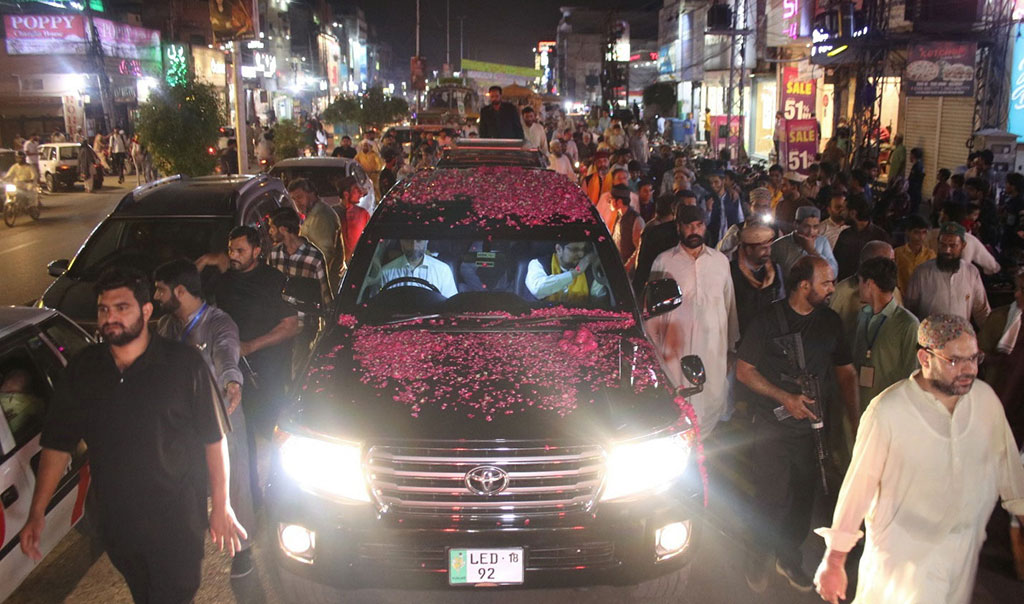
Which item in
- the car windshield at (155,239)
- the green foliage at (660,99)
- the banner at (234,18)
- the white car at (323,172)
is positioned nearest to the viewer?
the car windshield at (155,239)

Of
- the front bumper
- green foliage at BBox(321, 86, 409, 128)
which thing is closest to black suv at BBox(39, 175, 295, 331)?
the front bumper

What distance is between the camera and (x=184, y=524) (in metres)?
3.52

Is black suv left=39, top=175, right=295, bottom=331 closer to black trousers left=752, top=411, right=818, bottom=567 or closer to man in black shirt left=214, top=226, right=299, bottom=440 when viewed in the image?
man in black shirt left=214, top=226, right=299, bottom=440

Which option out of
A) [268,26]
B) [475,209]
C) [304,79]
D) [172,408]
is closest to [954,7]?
[475,209]

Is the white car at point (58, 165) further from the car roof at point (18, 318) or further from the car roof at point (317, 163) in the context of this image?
the car roof at point (18, 318)

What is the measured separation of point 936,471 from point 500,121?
39.7 ft

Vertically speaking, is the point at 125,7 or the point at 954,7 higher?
the point at 125,7

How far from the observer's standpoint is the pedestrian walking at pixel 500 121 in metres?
14.7

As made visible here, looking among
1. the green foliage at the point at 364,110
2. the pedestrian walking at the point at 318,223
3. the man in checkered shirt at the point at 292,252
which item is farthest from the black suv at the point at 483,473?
the green foliage at the point at 364,110

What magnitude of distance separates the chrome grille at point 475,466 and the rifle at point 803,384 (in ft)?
4.76

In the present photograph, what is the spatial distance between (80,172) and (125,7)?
33.4 meters

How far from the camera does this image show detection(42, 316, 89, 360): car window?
16.0ft

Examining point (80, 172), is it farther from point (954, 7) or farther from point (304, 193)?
point (954, 7)

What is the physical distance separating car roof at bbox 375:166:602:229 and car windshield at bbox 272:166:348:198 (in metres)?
7.70
